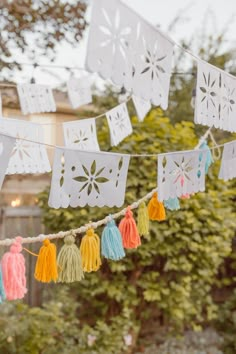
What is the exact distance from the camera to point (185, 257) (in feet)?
9.18

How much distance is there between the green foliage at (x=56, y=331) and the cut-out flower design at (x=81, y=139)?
41.3 inches

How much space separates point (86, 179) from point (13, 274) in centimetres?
26

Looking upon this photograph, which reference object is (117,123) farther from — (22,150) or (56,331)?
(56,331)

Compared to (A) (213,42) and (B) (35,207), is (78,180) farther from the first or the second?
Result: (A) (213,42)

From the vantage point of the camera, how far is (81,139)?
1.77 metres

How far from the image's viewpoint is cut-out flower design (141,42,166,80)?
3.38 ft

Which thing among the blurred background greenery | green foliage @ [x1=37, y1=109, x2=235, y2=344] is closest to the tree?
the blurred background greenery

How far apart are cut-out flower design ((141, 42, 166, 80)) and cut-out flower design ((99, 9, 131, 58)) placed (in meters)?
0.08

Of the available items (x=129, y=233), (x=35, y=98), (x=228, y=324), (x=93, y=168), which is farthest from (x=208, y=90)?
(x=228, y=324)

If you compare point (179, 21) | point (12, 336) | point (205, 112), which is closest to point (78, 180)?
point (205, 112)

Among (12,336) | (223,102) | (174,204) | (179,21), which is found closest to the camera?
(223,102)

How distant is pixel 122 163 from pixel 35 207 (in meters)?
1.95

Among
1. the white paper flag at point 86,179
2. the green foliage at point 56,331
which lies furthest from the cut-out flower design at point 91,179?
the green foliage at point 56,331

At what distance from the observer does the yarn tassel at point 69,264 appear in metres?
1.23
